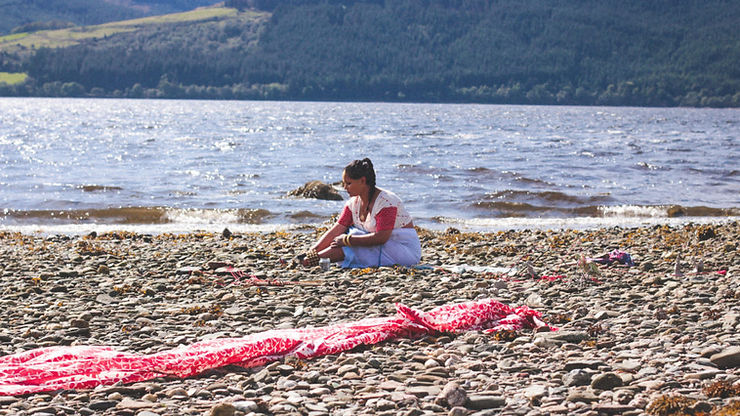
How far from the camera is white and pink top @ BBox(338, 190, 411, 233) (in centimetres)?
1273

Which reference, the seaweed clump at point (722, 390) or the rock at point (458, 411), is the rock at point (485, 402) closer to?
the rock at point (458, 411)

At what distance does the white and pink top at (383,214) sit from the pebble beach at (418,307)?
746 mm

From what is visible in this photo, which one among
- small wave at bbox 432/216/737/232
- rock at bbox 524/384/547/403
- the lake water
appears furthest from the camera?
the lake water

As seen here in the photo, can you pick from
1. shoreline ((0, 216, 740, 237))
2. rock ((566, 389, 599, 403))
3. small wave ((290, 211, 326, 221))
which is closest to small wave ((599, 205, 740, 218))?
shoreline ((0, 216, 740, 237))

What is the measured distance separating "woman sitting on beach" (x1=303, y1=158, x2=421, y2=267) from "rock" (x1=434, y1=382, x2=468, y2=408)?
6.64 m

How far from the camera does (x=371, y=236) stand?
12812 mm

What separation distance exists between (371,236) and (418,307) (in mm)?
2948

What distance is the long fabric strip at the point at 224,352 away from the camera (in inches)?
271

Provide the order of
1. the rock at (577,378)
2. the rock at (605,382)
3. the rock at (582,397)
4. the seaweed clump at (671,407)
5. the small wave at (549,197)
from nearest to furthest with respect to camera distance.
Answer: the seaweed clump at (671,407) → the rock at (582,397) → the rock at (605,382) → the rock at (577,378) → the small wave at (549,197)

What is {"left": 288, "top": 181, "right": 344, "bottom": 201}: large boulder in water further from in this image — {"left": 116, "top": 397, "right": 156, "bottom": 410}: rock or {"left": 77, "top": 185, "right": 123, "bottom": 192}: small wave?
{"left": 116, "top": 397, "right": 156, "bottom": 410}: rock

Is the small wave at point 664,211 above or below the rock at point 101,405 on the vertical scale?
below

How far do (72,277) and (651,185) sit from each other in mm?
27637

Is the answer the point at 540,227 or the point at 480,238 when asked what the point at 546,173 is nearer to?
the point at 540,227

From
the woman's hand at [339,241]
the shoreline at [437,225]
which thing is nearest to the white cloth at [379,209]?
the woman's hand at [339,241]
